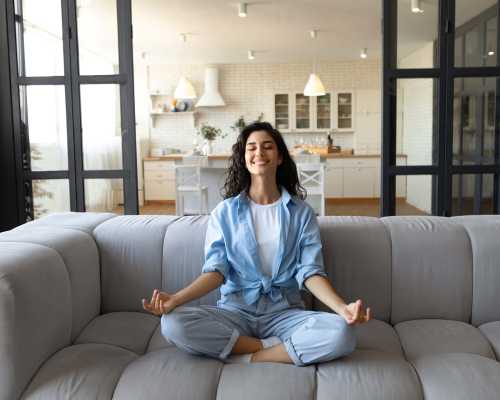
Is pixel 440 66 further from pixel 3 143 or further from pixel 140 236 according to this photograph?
pixel 3 143

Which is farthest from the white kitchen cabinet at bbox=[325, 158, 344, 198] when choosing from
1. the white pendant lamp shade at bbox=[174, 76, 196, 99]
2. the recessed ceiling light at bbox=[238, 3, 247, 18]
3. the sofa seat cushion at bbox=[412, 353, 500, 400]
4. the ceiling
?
the sofa seat cushion at bbox=[412, 353, 500, 400]

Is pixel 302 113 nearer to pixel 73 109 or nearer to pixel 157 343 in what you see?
pixel 73 109

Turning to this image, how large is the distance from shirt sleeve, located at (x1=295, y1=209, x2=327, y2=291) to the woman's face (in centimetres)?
26

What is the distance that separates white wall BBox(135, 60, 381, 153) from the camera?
10047mm

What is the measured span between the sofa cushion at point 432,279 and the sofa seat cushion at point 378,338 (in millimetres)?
150

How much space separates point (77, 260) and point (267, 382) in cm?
97

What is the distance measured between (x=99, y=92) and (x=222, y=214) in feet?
5.18

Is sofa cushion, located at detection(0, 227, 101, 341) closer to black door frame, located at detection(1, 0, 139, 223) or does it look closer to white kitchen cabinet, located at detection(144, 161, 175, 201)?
black door frame, located at detection(1, 0, 139, 223)

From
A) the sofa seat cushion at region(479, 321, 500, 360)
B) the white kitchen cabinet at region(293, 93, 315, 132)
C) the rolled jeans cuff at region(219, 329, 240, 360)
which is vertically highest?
the white kitchen cabinet at region(293, 93, 315, 132)

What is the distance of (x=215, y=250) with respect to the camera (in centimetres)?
220

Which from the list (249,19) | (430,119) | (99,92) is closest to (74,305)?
(99,92)

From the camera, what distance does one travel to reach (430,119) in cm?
340

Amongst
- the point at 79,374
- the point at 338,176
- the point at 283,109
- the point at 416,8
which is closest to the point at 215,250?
the point at 79,374

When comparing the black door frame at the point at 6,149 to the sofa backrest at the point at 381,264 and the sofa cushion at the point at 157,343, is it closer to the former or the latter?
the sofa backrest at the point at 381,264
